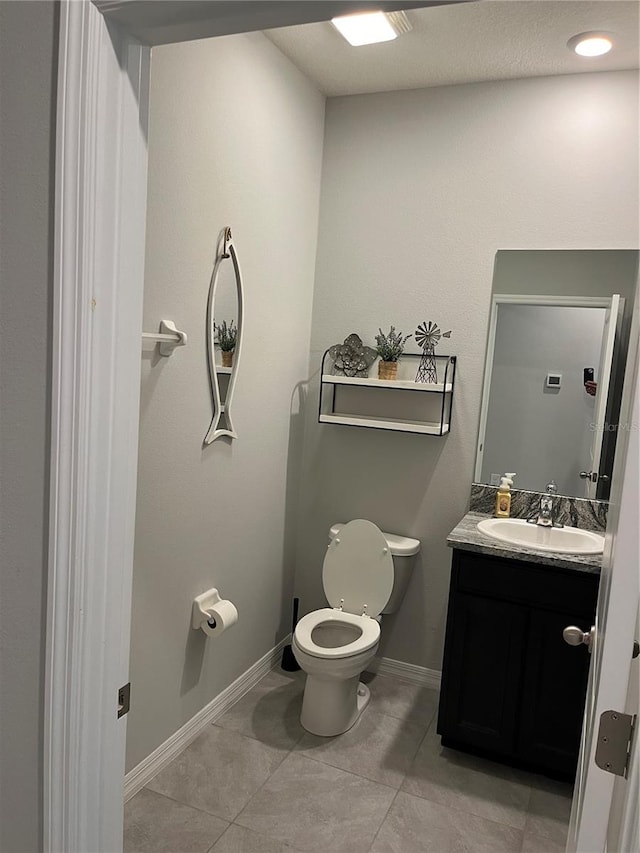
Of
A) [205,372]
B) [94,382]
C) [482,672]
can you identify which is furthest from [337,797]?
[94,382]

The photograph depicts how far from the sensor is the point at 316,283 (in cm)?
330

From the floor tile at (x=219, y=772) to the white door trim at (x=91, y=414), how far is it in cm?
119

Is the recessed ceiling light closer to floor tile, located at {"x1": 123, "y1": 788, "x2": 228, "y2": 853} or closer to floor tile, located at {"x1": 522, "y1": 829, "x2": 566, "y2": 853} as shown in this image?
floor tile, located at {"x1": 522, "y1": 829, "x2": 566, "y2": 853}

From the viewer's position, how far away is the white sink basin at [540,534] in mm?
2725

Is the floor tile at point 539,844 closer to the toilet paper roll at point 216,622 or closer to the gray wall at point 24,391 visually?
the toilet paper roll at point 216,622

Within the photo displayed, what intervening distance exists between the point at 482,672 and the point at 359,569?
72 centimetres

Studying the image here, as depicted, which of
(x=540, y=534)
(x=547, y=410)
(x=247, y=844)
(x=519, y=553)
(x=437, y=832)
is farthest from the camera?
(x=547, y=410)

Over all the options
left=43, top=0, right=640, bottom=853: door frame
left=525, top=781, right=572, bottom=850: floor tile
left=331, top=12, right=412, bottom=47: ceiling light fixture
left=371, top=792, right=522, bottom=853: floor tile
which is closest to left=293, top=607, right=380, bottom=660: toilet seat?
left=371, top=792, right=522, bottom=853: floor tile

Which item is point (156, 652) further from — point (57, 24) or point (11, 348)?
point (57, 24)

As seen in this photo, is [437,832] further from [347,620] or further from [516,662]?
[347,620]

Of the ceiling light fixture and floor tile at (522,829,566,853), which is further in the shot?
the ceiling light fixture

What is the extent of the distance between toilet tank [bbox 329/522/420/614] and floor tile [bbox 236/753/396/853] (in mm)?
830

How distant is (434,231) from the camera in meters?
3.05

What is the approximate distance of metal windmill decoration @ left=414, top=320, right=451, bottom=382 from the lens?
3067mm
